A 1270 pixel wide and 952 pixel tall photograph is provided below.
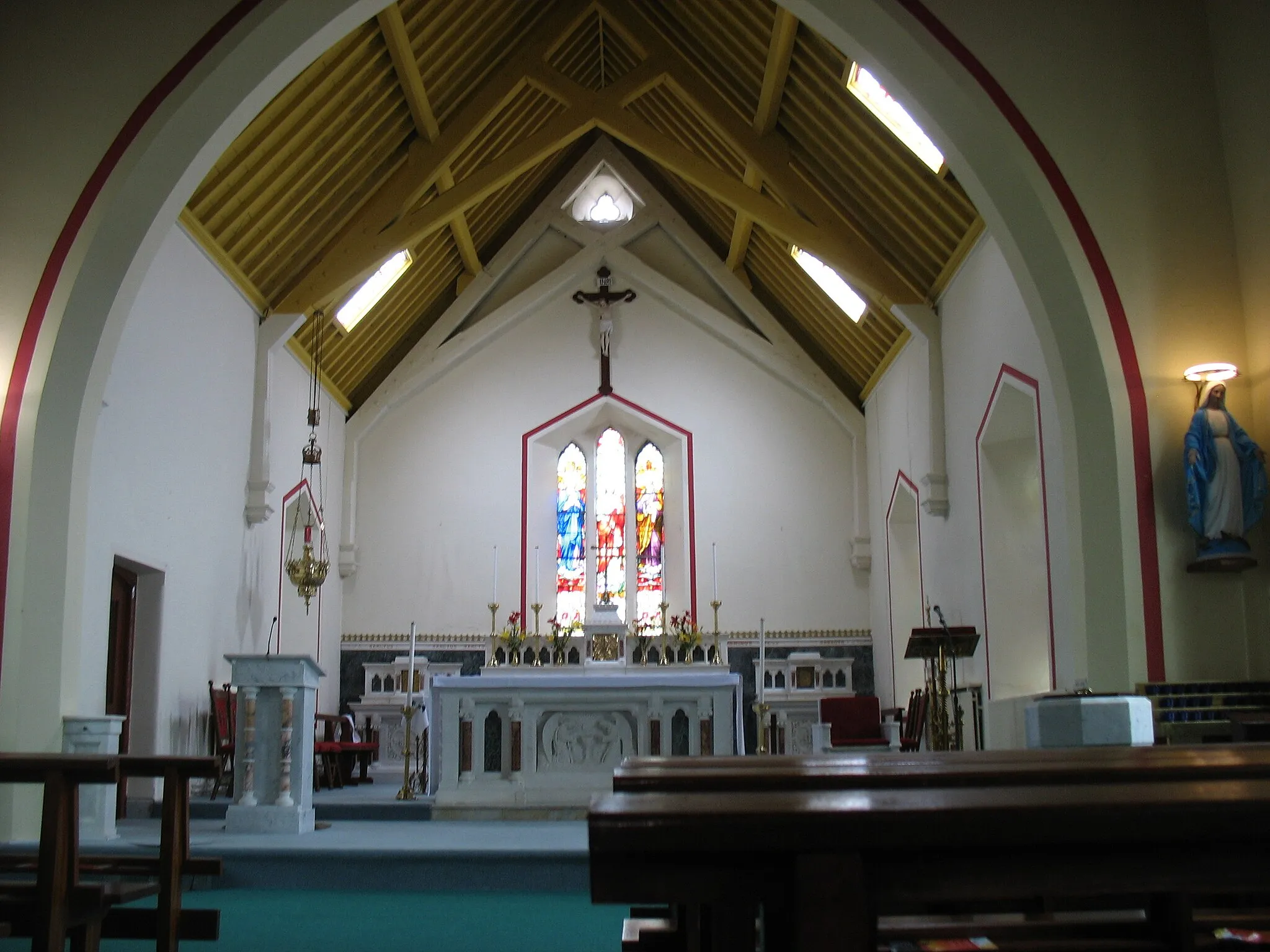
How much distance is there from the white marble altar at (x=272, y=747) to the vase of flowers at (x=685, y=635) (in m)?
4.24

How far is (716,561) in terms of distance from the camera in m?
11.4

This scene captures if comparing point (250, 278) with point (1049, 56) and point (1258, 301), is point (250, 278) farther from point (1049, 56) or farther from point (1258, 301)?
point (1258, 301)

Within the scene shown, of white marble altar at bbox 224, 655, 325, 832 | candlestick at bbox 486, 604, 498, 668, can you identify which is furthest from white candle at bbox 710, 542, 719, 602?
white marble altar at bbox 224, 655, 325, 832

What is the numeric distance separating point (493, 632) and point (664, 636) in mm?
1427

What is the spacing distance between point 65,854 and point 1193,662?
14.7ft

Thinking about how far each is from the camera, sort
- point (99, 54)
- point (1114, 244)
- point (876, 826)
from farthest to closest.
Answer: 1. point (99, 54)
2. point (1114, 244)
3. point (876, 826)

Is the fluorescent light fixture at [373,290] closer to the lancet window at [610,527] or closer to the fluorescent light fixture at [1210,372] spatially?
the lancet window at [610,527]

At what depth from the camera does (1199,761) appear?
65.2 inches

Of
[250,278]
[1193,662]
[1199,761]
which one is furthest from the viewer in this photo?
[250,278]

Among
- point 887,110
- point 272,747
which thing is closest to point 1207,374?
point 887,110

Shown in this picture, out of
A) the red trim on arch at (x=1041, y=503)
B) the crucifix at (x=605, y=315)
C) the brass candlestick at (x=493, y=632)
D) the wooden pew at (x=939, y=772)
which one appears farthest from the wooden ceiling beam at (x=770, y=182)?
the wooden pew at (x=939, y=772)

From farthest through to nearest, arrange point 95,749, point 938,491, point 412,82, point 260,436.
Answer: point 260,436 < point 938,491 < point 412,82 < point 95,749

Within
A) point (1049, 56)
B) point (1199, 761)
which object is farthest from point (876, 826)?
point (1049, 56)

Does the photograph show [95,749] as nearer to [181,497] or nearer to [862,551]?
[181,497]
